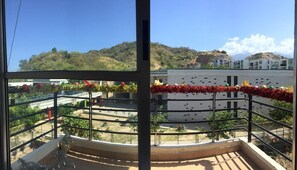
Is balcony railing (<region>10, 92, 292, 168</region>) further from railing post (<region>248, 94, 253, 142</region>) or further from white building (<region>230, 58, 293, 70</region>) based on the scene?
white building (<region>230, 58, 293, 70</region>)

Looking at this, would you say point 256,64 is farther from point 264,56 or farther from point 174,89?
point 174,89

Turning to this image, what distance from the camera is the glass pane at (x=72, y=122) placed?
4.85 feet

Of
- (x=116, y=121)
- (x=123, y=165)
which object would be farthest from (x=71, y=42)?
(x=123, y=165)

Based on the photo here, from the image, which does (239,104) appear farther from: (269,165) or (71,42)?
(71,42)

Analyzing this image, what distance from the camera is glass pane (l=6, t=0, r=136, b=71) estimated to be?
1.28 metres

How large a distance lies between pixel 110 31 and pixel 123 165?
870mm

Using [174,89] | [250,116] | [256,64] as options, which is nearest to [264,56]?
[256,64]

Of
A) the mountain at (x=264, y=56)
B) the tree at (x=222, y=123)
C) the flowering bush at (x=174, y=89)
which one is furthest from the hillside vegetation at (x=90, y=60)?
the mountain at (x=264, y=56)

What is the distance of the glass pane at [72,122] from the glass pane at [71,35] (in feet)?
0.43

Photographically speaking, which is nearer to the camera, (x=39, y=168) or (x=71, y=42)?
(x=71, y=42)

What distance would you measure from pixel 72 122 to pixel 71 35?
568 millimetres

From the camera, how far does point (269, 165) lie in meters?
2.26

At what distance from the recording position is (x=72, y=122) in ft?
5.14

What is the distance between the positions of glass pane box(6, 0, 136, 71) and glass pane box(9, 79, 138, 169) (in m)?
0.13
